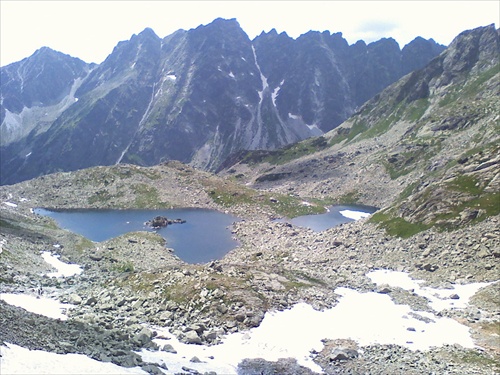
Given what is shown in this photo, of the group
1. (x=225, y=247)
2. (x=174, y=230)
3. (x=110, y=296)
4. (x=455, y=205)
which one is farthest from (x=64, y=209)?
(x=455, y=205)

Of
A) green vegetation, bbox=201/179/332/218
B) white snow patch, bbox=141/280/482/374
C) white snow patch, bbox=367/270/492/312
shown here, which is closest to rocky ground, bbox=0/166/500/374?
white snow patch, bbox=141/280/482/374

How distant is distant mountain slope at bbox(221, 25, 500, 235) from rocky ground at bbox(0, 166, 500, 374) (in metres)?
5.66

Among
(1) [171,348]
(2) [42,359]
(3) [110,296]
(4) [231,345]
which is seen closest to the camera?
(2) [42,359]

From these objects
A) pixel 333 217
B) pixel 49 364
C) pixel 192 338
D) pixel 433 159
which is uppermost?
pixel 433 159

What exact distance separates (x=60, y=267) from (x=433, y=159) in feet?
351

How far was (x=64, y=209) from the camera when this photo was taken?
13612 cm

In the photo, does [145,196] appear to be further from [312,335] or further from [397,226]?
[312,335]

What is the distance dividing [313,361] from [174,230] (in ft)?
254

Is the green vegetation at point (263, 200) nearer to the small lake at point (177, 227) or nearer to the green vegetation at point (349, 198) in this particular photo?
the green vegetation at point (349, 198)

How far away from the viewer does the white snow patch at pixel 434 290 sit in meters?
40.4

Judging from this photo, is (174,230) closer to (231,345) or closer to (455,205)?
(455,205)

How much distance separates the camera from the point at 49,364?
71.6 feet

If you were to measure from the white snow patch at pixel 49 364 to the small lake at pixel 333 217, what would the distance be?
260 ft

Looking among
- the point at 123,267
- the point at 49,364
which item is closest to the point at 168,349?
the point at 49,364
